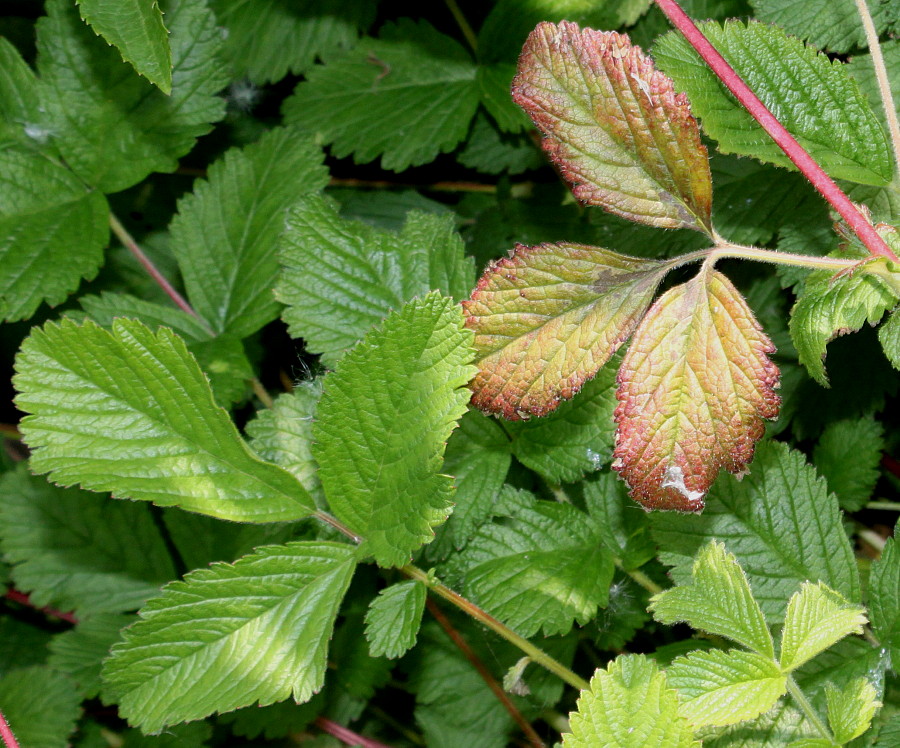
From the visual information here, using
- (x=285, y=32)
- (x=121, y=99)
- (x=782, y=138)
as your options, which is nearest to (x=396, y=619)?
(x=782, y=138)

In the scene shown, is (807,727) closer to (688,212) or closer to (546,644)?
(546,644)

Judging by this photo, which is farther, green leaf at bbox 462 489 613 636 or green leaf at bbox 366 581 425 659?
green leaf at bbox 462 489 613 636

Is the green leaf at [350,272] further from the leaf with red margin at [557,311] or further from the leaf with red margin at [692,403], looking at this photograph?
the leaf with red margin at [692,403]

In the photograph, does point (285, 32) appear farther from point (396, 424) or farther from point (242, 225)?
point (396, 424)

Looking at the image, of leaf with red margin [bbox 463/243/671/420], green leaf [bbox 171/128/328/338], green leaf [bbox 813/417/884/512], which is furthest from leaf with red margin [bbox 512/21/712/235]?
green leaf [bbox 171/128/328/338]

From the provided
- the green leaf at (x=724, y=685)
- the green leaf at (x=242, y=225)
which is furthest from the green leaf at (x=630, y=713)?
the green leaf at (x=242, y=225)

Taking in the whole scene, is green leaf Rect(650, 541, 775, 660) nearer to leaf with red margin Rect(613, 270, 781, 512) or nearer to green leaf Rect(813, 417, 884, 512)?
leaf with red margin Rect(613, 270, 781, 512)

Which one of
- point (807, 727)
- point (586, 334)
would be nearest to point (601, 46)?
point (586, 334)
